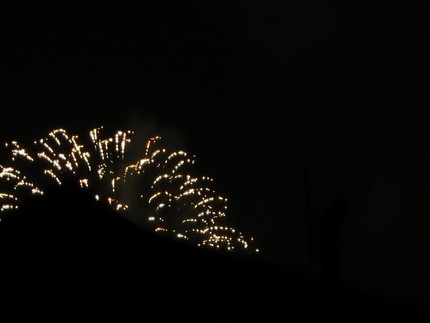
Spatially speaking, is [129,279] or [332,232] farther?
[332,232]

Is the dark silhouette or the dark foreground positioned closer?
the dark foreground

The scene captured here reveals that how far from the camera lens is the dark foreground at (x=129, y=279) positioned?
1008cm

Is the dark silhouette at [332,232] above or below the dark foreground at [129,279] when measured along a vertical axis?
above

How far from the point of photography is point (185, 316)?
390 inches

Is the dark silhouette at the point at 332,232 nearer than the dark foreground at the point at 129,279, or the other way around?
the dark foreground at the point at 129,279

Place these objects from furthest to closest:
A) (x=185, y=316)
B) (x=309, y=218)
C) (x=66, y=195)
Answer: (x=309, y=218) → (x=66, y=195) → (x=185, y=316)

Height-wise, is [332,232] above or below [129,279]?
above

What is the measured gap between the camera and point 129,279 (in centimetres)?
1035

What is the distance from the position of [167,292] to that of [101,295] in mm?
716

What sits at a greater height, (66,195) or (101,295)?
(66,195)

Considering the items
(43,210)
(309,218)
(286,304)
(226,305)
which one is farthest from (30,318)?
(309,218)

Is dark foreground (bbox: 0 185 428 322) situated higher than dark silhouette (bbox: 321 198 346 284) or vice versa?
dark silhouette (bbox: 321 198 346 284)

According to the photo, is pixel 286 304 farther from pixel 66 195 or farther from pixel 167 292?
pixel 66 195

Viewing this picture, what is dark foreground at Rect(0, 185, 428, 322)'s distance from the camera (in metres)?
10.1
